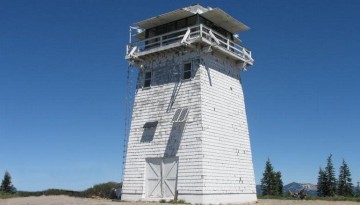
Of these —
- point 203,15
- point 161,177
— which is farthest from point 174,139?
point 203,15

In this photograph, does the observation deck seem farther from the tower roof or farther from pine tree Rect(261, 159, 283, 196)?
pine tree Rect(261, 159, 283, 196)

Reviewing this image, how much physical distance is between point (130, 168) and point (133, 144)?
1769mm

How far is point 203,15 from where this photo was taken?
30906 millimetres

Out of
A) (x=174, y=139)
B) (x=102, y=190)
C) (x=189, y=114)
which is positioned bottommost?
(x=102, y=190)

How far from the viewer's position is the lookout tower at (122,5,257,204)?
90.7 feet

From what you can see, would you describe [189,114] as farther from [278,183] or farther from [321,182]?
[321,182]

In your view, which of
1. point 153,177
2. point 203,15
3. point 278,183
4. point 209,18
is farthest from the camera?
point 278,183

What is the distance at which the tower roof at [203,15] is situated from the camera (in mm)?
30691

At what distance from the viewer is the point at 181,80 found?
97.8ft

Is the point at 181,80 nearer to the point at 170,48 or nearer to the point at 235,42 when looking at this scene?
the point at 170,48

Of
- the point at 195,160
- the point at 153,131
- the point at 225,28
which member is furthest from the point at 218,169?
the point at 225,28

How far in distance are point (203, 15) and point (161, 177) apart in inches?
479

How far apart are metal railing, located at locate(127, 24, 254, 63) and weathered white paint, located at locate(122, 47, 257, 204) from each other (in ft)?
3.13

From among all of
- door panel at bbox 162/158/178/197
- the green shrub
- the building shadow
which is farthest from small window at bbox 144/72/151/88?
the green shrub
